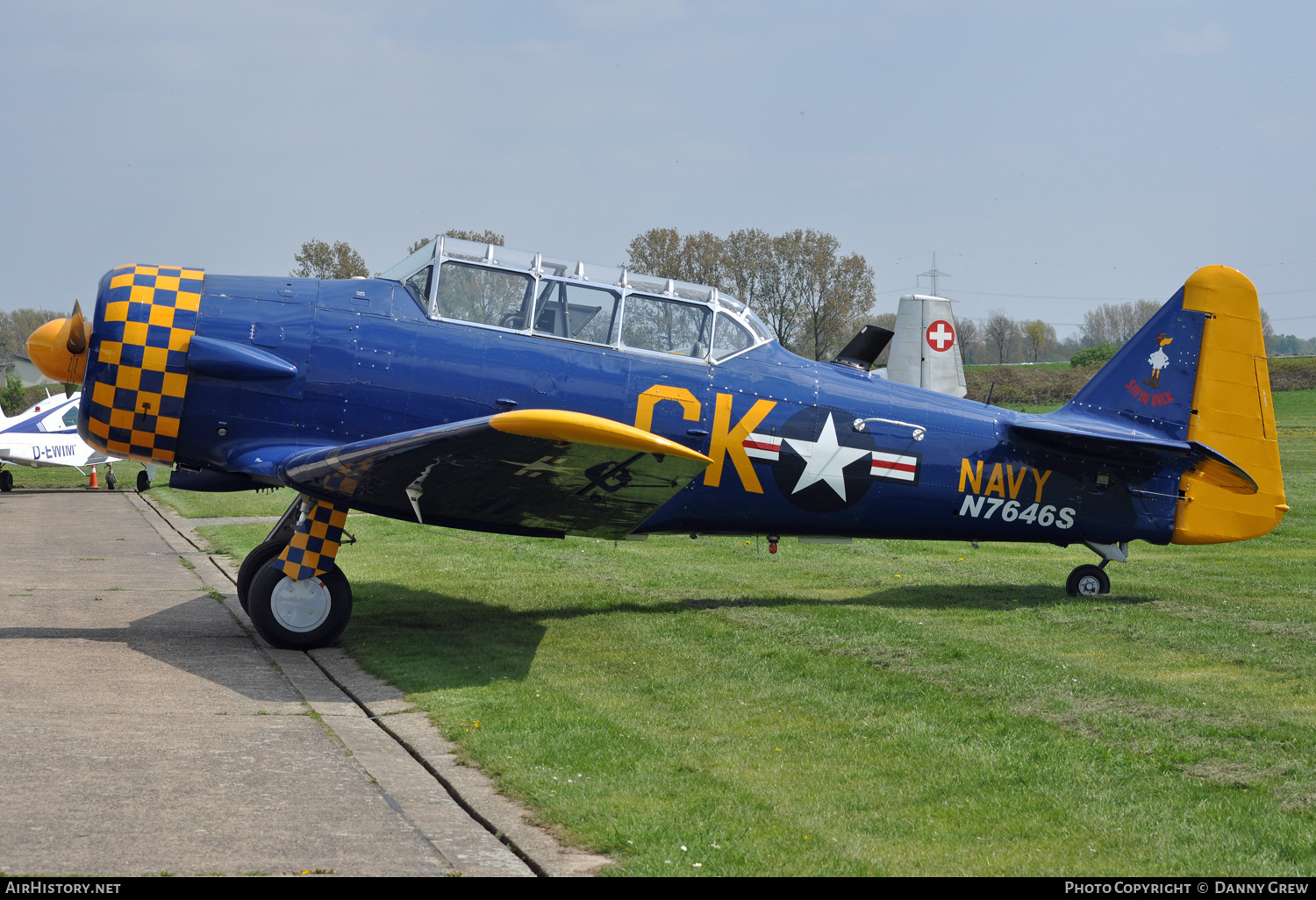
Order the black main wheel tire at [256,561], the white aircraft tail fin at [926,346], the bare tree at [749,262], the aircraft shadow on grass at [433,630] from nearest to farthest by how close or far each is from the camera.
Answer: the aircraft shadow on grass at [433,630], the black main wheel tire at [256,561], the white aircraft tail fin at [926,346], the bare tree at [749,262]

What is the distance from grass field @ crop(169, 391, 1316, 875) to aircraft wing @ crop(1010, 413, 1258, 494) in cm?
118

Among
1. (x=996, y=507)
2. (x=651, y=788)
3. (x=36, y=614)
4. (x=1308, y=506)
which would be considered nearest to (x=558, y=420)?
(x=651, y=788)

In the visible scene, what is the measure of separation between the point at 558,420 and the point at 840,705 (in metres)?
2.36

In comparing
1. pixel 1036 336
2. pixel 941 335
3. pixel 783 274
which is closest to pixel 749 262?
pixel 783 274

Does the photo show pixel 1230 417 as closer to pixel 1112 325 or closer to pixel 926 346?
pixel 926 346

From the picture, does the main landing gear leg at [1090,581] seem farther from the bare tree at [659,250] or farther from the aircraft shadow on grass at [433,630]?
the bare tree at [659,250]

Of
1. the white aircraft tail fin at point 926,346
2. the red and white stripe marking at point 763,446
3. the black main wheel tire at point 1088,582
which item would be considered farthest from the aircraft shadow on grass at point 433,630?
the white aircraft tail fin at point 926,346

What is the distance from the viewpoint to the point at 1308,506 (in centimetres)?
1686

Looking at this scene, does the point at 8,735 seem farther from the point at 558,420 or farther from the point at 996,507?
the point at 996,507

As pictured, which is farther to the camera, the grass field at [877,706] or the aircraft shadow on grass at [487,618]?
the aircraft shadow on grass at [487,618]

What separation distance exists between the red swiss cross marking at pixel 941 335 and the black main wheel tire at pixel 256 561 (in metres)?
15.4

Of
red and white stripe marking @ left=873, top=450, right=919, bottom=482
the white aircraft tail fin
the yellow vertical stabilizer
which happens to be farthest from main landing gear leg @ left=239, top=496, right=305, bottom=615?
the white aircraft tail fin

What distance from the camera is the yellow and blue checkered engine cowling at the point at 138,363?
7.55m

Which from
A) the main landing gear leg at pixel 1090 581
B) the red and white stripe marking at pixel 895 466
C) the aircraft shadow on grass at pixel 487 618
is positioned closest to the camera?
the aircraft shadow on grass at pixel 487 618
